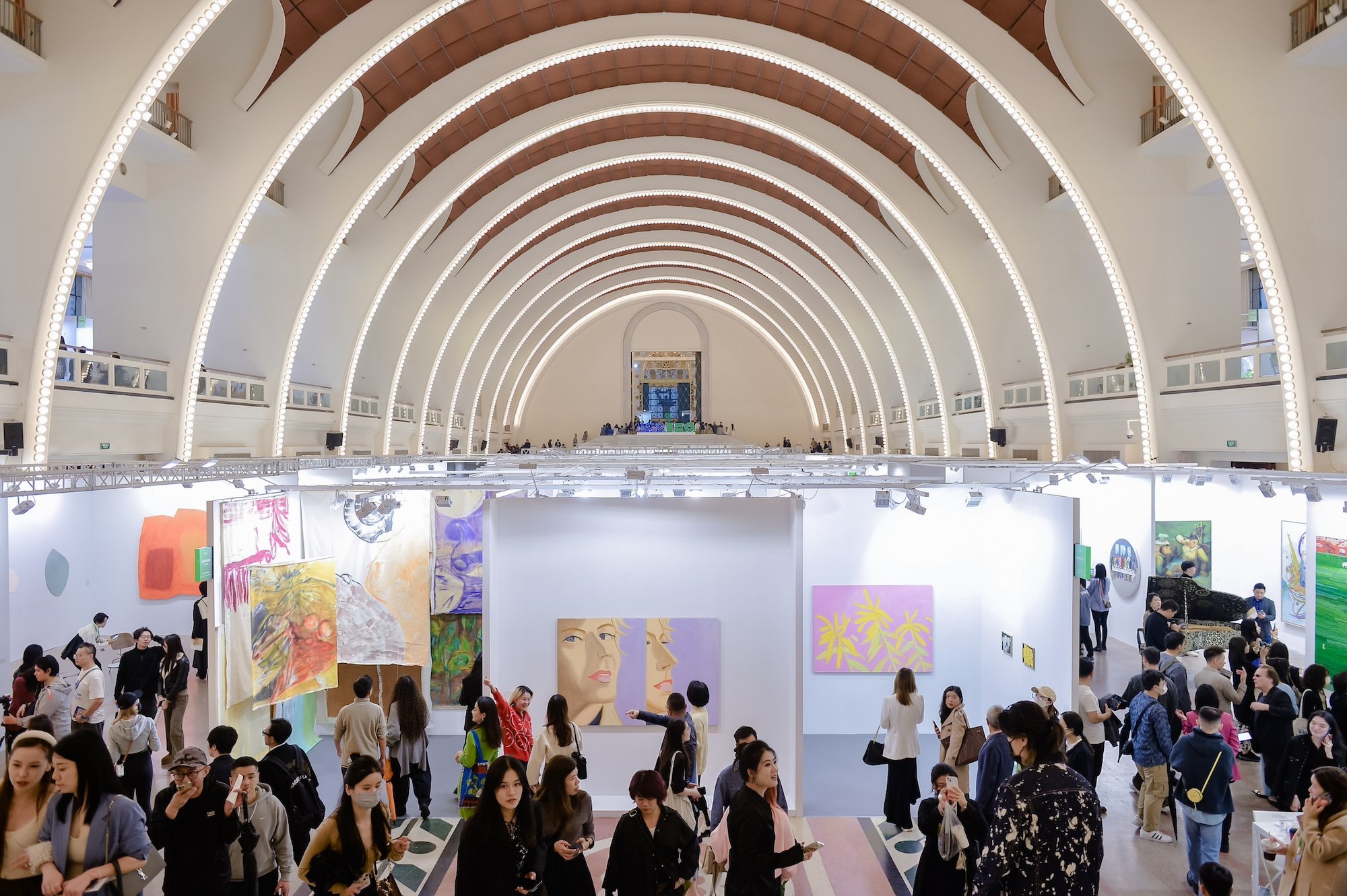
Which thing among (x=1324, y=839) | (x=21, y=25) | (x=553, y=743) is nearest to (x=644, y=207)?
(x=21, y=25)

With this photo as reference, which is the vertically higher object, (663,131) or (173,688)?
(663,131)

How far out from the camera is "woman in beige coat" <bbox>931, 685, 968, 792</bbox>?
746cm

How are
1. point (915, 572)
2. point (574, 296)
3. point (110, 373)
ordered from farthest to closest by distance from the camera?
point (574, 296), point (110, 373), point (915, 572)

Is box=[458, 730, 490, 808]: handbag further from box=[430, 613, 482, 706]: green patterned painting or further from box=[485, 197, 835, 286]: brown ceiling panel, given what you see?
box=[485, 197, 835, 286]: brown ceiling panel

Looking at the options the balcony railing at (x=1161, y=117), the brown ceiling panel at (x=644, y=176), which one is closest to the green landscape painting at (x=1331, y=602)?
the balcony railing at (x=1161, y=117)

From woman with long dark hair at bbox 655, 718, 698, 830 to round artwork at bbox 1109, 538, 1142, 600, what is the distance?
11.2 meters

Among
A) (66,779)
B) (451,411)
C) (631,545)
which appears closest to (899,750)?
(631,545)

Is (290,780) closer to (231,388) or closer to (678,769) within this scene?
(678,769)

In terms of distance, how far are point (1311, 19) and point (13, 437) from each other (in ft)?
62.4

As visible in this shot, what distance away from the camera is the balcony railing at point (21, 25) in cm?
1166

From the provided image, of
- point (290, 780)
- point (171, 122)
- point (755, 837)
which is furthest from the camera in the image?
point (171, 122)

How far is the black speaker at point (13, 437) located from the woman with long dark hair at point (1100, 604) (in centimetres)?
1610

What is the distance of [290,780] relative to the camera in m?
6.14

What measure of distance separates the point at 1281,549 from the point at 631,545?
34.0 feet
